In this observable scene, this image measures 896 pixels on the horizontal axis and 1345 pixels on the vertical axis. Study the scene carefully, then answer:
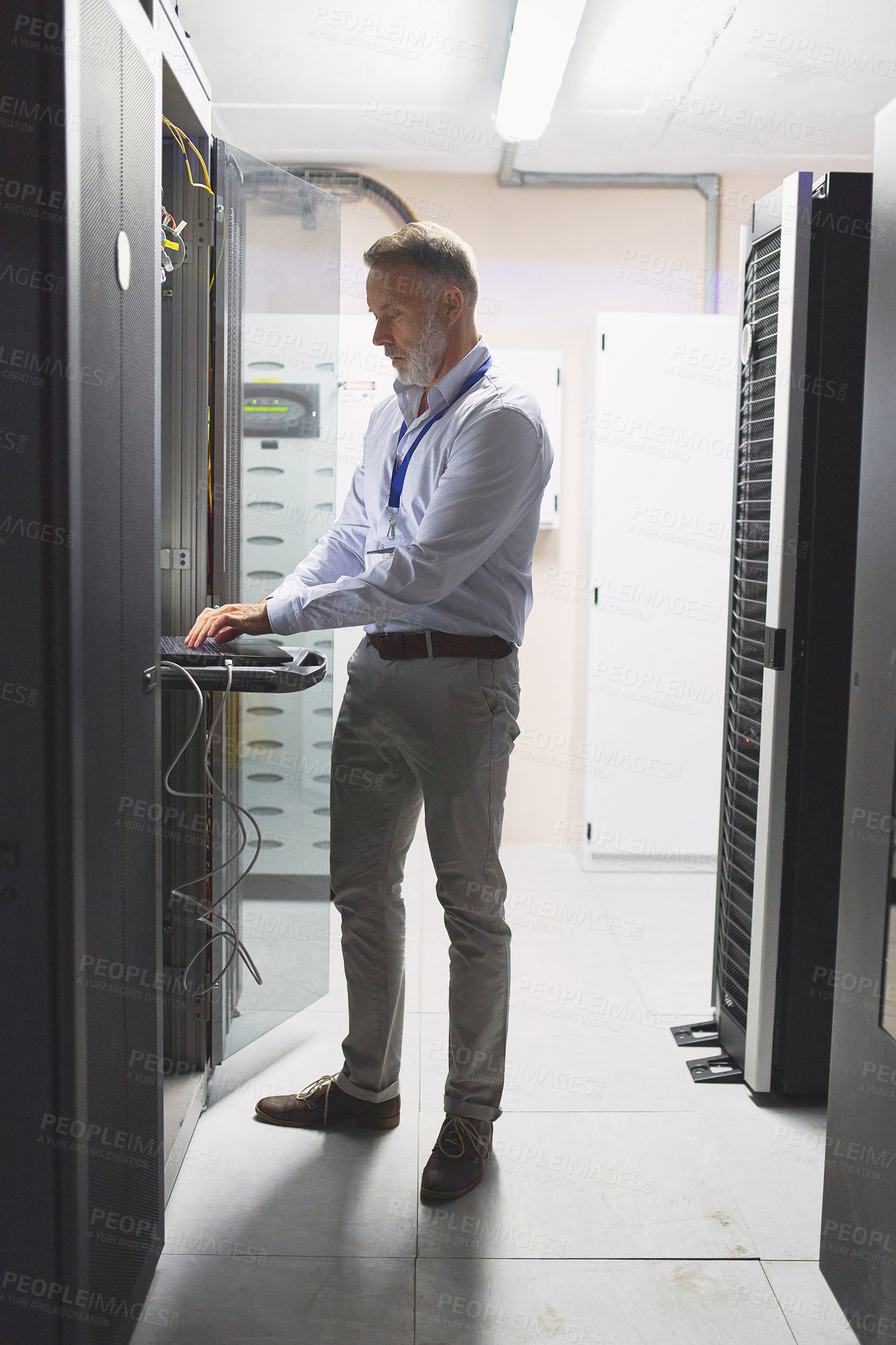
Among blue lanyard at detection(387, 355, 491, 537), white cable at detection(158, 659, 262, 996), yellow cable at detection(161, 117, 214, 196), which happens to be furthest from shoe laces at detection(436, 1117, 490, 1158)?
yellow cable at detection(161, 117, 214, 196)

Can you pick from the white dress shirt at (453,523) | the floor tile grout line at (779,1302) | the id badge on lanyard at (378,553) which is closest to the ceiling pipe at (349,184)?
the white dress shirt at (453,523)

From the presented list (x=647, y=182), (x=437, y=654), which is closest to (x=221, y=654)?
(x=437, y=654)

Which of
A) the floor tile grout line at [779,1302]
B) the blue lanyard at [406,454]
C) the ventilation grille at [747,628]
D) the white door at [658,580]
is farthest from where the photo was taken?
the white door at [658,580]

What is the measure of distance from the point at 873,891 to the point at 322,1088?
3.95 ft

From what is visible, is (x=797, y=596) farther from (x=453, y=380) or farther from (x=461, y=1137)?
(x=461, y=1137)

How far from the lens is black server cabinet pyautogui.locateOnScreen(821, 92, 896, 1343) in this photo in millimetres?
1455

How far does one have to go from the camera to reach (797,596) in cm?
215

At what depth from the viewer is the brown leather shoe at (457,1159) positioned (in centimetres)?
189

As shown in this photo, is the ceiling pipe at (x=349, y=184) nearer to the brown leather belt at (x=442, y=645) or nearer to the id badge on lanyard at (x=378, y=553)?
the id badge on lanyard at (x=378, y=553)

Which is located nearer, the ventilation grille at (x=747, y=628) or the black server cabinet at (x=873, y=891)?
the black server cabinet at (x=873, y=891)

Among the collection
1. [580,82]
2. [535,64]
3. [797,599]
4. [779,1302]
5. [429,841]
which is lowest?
[779,1302]

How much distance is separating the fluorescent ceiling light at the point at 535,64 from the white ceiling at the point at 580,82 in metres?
0.13

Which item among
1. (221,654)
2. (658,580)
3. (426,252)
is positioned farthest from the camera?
(658,580)

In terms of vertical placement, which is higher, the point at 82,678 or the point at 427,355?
the point at 427,355
